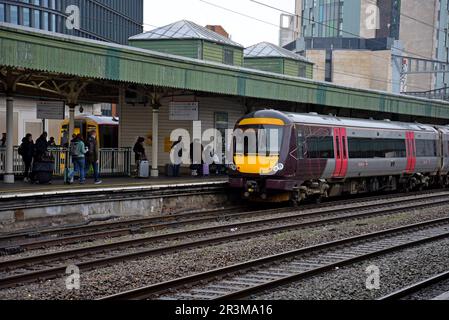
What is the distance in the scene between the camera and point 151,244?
42.5 ft

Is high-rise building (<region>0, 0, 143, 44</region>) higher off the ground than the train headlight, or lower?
higher

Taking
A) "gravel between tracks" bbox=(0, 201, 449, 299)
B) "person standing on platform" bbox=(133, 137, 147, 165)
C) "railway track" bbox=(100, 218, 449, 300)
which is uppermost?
"person standing on platform" bbox=(133, 137, 147, 165)

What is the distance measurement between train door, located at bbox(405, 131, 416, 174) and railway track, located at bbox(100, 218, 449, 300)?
1129 centimetres

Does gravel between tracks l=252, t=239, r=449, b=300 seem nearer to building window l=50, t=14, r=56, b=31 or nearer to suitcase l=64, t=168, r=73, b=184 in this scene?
suitcase l=64, t=168, r=73, b=184

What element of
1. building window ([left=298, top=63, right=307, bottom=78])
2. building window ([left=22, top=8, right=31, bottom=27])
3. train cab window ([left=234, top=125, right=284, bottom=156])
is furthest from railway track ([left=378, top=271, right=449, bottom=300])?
building window ([left=22, top=8, right=31, bottom=27])

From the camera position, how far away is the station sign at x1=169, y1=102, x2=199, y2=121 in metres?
22.4

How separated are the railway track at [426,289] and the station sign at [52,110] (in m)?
15.2

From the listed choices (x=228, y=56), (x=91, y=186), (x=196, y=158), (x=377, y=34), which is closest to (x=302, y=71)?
(x=228, y=56)

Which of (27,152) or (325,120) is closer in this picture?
(27,152)

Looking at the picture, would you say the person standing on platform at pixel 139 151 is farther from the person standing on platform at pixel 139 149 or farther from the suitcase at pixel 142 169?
the suitcase at pixel 142 169

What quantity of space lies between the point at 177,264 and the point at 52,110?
1253cm

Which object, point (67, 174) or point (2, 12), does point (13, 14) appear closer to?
point (2, 12)

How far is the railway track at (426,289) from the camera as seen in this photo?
8.46 metres
